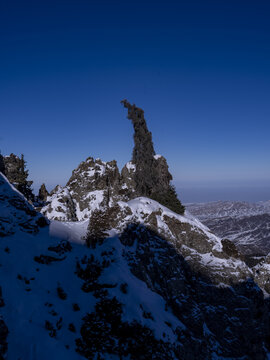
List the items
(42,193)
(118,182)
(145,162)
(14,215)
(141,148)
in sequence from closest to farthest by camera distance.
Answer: (14,215), (145,162), (141,148), (118,182), (42,193)

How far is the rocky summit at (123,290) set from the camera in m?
13.3

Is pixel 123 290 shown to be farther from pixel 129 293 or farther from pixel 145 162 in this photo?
pixel 145 162

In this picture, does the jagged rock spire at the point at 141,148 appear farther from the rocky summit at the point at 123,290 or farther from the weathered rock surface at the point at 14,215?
the weathered rock surface at the point at 14,215

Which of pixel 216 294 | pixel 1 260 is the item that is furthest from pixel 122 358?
pixel 216 294

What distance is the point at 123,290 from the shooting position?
1783 centimetres

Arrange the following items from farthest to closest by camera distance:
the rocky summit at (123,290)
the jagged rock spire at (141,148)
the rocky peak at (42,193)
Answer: the rocky peak at (42,193) → the jagged rock spire at (141,148) → the rocky summit at (123,290)

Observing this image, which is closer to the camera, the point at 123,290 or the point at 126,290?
the point at 123,290

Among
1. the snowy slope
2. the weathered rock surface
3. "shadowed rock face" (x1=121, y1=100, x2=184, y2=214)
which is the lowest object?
the snowy slope

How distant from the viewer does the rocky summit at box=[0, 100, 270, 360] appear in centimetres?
1327

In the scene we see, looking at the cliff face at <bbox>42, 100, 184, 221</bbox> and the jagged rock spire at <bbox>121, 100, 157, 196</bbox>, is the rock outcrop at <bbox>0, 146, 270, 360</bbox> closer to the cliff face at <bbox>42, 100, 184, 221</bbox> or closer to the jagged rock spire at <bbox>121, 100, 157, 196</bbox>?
the cliff face at <bbox>42, 100, 184, 221</bbox>

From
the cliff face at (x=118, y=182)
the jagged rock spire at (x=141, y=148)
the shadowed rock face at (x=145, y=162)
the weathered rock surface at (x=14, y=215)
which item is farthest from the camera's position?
the jagged rock spire at (x=141, y=148)

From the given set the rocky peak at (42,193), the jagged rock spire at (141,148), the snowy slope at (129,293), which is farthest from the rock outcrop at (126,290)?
the rocky peak at (42,193)

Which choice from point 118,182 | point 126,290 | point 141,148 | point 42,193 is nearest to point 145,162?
point 141,148

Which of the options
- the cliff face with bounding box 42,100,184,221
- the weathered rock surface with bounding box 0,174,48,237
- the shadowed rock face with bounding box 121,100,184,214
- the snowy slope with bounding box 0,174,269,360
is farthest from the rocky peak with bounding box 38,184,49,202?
the weathered rock surface with bounding box 0,174,48,237
